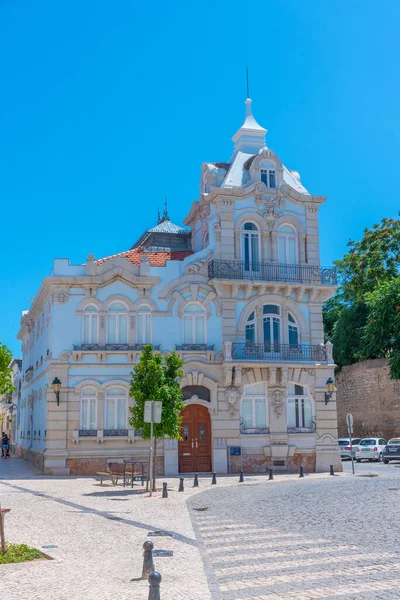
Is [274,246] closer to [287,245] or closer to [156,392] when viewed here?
[287,245]

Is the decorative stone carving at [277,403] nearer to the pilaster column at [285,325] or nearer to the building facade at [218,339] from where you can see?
the building facade at [218,339]

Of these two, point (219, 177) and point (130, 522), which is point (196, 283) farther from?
point (130, 522)

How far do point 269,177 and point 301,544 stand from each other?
2275 cm

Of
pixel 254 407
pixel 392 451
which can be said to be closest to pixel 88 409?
pixel 254 407

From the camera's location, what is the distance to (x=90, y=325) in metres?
29.1

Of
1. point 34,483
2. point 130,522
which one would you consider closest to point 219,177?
point 34,483

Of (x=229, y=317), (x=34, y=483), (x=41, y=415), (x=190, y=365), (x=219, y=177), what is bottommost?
(x=34, y=483)

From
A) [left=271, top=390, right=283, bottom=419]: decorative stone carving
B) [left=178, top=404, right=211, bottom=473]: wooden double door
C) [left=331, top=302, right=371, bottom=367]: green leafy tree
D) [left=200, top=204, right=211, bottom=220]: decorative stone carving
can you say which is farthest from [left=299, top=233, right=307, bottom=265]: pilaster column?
[left=331, top=302, right=371, bottom=367]: green leafy tree

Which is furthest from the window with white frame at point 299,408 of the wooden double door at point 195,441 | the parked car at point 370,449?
the parked car at point 370,449

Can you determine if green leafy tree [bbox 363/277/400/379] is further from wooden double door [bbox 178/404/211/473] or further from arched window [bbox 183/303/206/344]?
wooden double door [bbox 178/404/211/473]

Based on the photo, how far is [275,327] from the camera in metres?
30.7

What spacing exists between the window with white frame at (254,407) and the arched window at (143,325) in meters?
4.82

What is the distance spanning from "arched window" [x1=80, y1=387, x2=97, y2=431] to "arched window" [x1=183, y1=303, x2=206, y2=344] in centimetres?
454

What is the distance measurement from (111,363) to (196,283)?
5024mm
